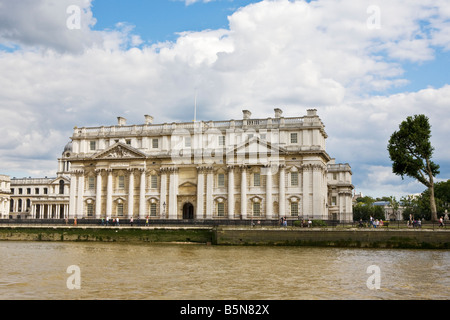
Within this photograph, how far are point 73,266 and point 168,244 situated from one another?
717 inches

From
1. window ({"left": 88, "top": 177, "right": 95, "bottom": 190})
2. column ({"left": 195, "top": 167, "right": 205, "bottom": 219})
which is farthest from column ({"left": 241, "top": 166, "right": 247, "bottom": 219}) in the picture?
window ({"left": 88, "top": 177, "right": 95, "bottom": 190})

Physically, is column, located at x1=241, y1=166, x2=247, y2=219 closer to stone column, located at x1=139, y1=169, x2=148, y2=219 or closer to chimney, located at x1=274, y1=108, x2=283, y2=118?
chimney, located at x1=274, y1=108, x2=283, y2=118

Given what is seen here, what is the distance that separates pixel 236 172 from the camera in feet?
191

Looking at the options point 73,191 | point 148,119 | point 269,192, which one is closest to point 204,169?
point 269,192

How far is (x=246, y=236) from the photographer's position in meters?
42.8

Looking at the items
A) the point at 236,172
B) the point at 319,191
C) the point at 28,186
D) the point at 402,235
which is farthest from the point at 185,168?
the point at 28,186

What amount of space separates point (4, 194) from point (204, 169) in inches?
2119

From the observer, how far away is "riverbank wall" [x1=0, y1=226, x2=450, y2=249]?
39.0 meters

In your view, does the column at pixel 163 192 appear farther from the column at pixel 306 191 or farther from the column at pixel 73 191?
the column at pixel 306 191

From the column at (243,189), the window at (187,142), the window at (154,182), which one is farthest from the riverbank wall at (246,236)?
the window at (187,142)

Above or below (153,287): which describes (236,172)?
above

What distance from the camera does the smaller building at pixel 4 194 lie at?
96.6 metres

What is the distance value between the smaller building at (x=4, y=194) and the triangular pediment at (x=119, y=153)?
42662mm
